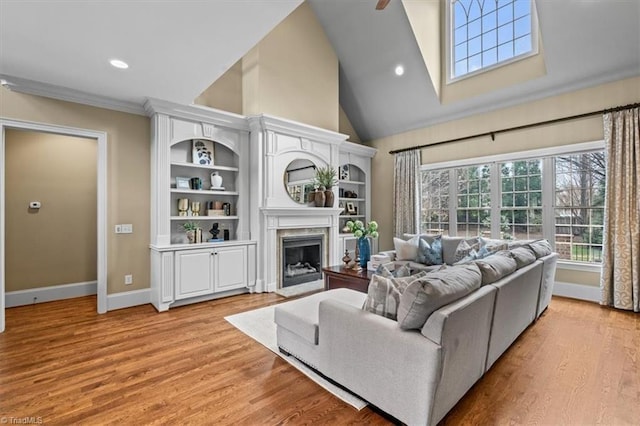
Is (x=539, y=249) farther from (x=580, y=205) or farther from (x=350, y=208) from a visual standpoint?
(x=350, y=208)

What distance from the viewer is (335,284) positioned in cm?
406

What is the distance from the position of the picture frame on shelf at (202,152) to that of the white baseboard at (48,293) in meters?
2.45

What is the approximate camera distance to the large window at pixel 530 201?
4.41 meters

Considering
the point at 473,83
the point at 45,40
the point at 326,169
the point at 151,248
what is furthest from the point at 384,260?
the point at 45,40

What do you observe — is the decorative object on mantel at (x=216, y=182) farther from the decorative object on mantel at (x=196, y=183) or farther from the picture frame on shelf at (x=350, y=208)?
the picture frame on shelf at (x=350, y=208)

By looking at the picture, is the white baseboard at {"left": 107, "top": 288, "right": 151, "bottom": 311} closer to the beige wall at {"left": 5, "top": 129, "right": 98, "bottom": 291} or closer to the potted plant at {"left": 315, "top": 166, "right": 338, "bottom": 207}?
the beige wall at {"left": 5, "top": 129, "right": 98, "bottom": 291}

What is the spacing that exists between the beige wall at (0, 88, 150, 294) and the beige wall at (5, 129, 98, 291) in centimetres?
106

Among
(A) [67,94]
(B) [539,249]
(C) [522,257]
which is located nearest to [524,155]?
(B) [539,249]

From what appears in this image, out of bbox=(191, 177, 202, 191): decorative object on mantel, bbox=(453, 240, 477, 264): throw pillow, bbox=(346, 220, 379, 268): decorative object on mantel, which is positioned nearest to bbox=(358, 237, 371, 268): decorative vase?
bbox=(346, 220, 379, 268): decorative object on mantel

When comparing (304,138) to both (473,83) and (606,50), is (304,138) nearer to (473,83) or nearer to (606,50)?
(473,83)

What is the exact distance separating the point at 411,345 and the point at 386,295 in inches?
14.3

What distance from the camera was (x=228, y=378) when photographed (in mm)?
2328

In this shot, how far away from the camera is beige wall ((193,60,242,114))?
492 centimetres

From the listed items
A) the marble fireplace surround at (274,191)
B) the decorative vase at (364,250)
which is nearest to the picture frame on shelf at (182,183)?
the marble fireplace surround at (274,191)
